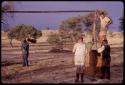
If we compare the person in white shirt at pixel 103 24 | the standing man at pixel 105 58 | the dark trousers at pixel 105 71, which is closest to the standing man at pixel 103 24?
the person in white shirt at pixel 103 24

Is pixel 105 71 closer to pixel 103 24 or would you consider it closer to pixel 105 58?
pixel 105 58

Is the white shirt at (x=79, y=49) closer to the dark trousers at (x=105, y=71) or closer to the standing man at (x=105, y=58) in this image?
the standing man at (x=105, y=58)

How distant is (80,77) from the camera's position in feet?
35.9

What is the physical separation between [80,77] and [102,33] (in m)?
1.35

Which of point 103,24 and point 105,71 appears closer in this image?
point 105,71

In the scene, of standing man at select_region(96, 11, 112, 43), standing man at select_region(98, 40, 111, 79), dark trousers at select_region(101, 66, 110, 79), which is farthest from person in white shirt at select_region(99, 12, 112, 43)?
dark trousers at select_region(101, 66, 110, 79)

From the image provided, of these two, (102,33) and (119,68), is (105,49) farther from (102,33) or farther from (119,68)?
(119,68)

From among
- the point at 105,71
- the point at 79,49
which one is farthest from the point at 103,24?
the point at 105,71

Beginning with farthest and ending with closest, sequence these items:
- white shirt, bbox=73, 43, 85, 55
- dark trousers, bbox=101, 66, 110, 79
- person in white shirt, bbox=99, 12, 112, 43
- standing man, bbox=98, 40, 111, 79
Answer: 1. person in white shirt, bbox=99, 12, 112, 43
2. dark trousers, bbox=101, 66, 110, 79
3. standing man, bbox=98, 40, 111, 79
4. white shirt, bbox=73, 43, 85, 55

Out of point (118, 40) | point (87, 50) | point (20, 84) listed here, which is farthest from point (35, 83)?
point (118, 40)

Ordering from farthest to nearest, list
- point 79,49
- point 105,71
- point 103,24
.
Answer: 1. point 103,24
2. point 105,71
3. point 79,49

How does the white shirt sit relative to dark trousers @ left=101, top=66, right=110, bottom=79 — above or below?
above

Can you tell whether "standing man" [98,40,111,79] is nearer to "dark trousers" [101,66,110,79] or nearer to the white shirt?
"dark trousers" [101,66,110,79]

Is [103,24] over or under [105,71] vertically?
over
